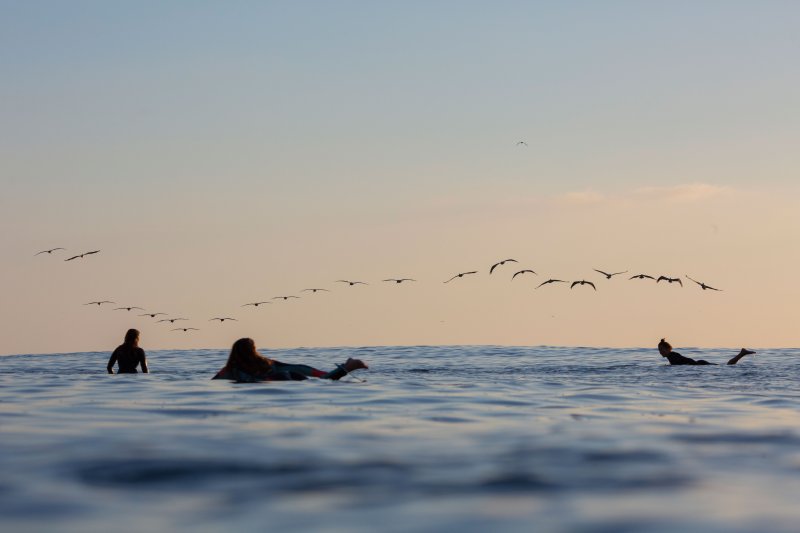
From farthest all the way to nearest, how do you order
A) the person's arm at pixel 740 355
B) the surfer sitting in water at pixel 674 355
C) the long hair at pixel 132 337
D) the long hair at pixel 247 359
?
the surfer sitting in water at pixel 674 355
the person's arm at pixel 740 355
the long hair at pixel 132 337
the long hair at pixel 247 359

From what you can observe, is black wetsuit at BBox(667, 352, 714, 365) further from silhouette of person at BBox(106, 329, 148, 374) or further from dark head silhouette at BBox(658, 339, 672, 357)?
Result: silhouette of person at BBox(106, 329, 148, 374)

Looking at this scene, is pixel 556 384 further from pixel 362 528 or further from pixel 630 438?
pixel 362 528

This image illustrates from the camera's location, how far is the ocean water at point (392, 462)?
7105 mm

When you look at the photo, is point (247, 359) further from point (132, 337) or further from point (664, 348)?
point (664, 348)

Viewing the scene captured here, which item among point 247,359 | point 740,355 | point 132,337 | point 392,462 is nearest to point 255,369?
point 247,359

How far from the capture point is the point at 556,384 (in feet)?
72.7

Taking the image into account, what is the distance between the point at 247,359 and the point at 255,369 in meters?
0.27

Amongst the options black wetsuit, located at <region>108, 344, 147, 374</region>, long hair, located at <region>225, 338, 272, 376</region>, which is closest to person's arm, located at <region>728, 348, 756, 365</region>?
long hair, located at <region>225, 338, 272, 376</region>

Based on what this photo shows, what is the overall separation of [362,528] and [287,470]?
2386 millimetres

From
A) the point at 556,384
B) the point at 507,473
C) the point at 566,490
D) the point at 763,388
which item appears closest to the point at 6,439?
the point at 507,473

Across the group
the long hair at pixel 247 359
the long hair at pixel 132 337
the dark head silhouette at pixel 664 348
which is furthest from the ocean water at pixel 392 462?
the dark head silhouette at pixel 664 348

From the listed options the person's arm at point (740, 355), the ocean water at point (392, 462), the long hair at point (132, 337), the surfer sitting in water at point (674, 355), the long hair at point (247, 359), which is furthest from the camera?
the surfer sitting in water at point (674, 355)

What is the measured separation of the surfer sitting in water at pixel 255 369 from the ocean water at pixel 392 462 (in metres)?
1.14

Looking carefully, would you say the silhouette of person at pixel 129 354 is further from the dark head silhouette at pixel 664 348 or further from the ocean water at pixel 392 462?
the dark head silhouette at pixel 664 348
